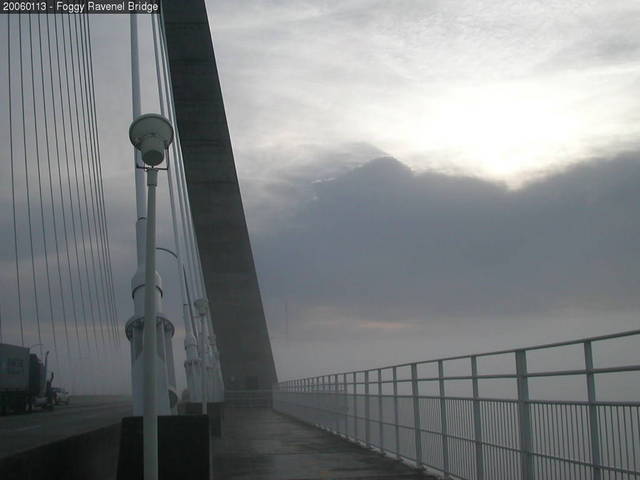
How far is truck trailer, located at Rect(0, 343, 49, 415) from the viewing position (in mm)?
36719

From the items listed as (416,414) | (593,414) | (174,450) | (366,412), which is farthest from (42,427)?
(593,414)

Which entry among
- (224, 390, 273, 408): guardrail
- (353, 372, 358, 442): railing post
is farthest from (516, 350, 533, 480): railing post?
(224, 390, 273, 408): guardrail

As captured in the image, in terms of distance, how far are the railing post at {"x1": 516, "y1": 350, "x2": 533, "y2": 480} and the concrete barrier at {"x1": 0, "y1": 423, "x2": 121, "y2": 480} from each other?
14.6 feet

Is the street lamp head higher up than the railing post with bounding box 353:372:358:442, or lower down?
higher up

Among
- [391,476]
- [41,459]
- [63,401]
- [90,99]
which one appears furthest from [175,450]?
[63,401]

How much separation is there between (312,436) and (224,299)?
76.9 ft

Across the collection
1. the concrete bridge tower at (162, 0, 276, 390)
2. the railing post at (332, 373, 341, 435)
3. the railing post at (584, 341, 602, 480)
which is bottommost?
the railing post at (332, 373, 341, 435)

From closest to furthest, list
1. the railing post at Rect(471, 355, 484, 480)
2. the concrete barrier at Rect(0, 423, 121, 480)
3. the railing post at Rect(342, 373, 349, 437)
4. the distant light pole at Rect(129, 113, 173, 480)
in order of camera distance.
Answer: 1. the distant light pole at Rect(129, 113, 173, 480)
2. the concrete barrier at Rect(0, 423, 121, 480)
3. the railing post at Rect(471, 355, 484, 480)
4. the railing post at Rect(342, 373, 349, 437)

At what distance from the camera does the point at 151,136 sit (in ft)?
24.3

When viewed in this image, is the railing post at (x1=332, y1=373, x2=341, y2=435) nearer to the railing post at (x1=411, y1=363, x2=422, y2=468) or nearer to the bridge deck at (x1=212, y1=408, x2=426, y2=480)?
the bridge deck at (x1=212, y1=408, x2=426, y2=480)

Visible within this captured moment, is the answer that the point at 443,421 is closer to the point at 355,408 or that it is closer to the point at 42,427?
the point at 355,408

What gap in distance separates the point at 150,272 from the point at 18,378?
33.7 metres

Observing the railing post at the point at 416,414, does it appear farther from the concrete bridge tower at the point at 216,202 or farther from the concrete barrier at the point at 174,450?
the concrete bridge tower at the point at 216,202

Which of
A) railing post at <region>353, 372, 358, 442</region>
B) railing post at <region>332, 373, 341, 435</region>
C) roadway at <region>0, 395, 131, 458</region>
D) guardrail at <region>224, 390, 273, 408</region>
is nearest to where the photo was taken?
roadway at <region>0, 395, 131, 458</region>
